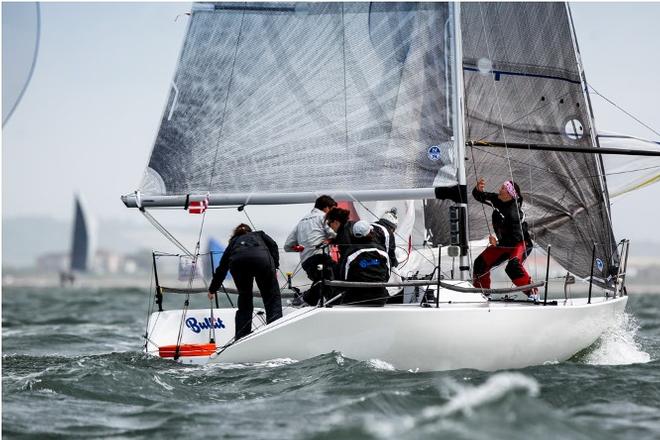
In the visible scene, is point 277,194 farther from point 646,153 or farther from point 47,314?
point 47,314

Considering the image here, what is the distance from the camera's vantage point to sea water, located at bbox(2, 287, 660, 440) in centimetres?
527

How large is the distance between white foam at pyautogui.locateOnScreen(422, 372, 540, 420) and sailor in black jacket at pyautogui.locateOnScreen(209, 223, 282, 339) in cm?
205

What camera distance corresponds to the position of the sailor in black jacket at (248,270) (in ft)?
→ 26.6

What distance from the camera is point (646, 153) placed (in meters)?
9.68

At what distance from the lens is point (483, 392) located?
596 cm

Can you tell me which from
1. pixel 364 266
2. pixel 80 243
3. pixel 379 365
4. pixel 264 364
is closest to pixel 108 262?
pixel 80 243

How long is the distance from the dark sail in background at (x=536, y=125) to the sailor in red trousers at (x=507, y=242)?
1.09m

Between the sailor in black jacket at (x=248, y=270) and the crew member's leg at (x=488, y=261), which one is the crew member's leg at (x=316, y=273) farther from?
the crew member's leg at (x=488, y=261)

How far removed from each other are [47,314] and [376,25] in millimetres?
A: 12615

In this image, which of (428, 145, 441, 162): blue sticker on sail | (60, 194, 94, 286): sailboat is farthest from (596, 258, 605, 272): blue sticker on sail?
(60, 194, 94, 286): sailboat

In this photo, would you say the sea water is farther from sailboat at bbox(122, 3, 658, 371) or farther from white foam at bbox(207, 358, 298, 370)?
sailboat at bbox(122, 3, 658, 371)

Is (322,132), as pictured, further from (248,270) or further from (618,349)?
(618,349)

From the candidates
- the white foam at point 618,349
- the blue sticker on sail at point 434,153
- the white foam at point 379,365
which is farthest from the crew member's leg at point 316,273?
the white foam at point 618,349

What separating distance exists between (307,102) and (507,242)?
1993 millimetres
